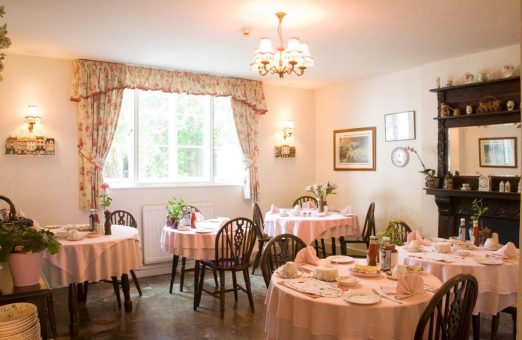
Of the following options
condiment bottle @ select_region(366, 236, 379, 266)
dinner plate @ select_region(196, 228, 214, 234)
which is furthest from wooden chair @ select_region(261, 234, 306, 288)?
dinner plate @ select_region(196, 228, 214, 234)

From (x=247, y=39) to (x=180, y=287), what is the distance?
296 centimetres

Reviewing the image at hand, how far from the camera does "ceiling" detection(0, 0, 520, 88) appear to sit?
352 cm

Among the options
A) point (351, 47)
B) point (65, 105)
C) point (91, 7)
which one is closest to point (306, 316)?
point (91, 7)

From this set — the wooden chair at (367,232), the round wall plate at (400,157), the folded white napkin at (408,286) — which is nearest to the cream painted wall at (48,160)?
the wooden chair at (367,232)

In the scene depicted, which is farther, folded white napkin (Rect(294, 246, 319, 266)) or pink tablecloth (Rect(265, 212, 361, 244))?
pink tablecloth (Rect(265, 212, 361, 244))

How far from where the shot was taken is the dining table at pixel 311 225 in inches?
208

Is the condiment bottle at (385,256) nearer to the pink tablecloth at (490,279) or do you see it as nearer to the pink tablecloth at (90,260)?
the pink tablecloth at (490,279)

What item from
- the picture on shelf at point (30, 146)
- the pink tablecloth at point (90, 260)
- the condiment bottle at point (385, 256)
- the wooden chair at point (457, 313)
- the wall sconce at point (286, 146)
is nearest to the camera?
the wooden chair at point (457, 313)

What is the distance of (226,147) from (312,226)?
6.62 feet

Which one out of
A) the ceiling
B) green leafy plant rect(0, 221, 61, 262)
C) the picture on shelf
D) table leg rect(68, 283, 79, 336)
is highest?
the ceiling

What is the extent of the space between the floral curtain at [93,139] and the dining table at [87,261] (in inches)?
46.8

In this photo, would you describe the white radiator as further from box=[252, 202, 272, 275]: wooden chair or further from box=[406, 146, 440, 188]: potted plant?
box=[406, 146, 440, 188]: potted plant

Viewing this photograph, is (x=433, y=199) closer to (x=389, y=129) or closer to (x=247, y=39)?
(x=389, y=129)

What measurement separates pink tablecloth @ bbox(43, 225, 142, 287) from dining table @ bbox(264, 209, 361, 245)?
6.86ft
